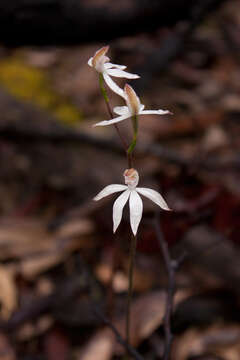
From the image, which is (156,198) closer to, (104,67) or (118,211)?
(118,211)

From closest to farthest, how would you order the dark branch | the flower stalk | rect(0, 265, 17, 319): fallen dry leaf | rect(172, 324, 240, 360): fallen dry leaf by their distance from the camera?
the flower stalk → rect(172, 324, 240, 360): fallen dry leaf → rect(0, 265, 17, 319): fallen dry leaf → the dark branch

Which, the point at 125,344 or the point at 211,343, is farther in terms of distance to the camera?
the point at 211,343

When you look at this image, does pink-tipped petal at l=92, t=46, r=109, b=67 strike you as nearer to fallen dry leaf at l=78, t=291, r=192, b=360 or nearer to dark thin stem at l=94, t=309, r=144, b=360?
dark thin stem at l=94, t=309, r=144, b=360

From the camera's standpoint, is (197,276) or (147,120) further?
(147,120)

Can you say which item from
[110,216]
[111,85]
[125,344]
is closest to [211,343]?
[125,344]

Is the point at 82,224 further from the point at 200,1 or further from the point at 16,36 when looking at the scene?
the point at 200,1

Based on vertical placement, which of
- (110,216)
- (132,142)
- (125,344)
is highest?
(132,142)

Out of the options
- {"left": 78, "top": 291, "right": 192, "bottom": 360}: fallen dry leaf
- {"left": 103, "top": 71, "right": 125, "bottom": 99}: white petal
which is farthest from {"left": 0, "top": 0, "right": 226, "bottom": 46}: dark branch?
{"left": 103, "top": 71, "right": 125, "bottom": 99}: white petal

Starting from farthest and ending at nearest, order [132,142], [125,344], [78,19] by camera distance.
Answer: [78,19] → [125,344] → [132,142]

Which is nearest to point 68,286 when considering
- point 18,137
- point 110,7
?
point 18,137
